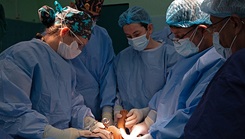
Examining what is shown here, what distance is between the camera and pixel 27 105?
1.49 m

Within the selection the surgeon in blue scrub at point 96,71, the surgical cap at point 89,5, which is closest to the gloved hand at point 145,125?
the surgeon in blue scrub at point 96,71

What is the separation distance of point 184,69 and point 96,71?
0.75 m

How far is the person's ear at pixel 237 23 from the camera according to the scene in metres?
1.04

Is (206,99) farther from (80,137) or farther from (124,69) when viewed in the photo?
(124,69)

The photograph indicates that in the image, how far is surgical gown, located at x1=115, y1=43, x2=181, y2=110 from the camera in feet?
6.59

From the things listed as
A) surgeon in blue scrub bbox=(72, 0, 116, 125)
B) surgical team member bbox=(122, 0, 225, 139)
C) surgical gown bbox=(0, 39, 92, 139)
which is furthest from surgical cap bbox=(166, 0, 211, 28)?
surgical gown bbox=(0, 39, 92, 139)

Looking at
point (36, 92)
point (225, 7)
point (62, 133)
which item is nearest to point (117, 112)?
point (62, 133)

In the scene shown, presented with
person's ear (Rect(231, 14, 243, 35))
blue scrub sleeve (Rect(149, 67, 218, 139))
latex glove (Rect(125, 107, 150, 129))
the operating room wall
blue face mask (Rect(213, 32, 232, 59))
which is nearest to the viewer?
person's ear (Rect(231, 14, 243, 35))

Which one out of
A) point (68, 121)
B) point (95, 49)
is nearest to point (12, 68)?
point (68, 121)

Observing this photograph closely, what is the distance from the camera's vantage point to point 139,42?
80.4 inches

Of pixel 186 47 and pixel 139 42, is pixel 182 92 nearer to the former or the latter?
pixel 186 47

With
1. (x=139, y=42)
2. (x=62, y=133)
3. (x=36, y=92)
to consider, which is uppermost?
(x=139, y=42)

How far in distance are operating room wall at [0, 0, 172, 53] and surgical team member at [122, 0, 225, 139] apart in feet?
4.36

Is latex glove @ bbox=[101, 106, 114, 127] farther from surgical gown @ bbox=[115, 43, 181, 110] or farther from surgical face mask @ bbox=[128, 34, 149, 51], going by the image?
surgical face mask @ bbox=[128, 34, 149, 51]
